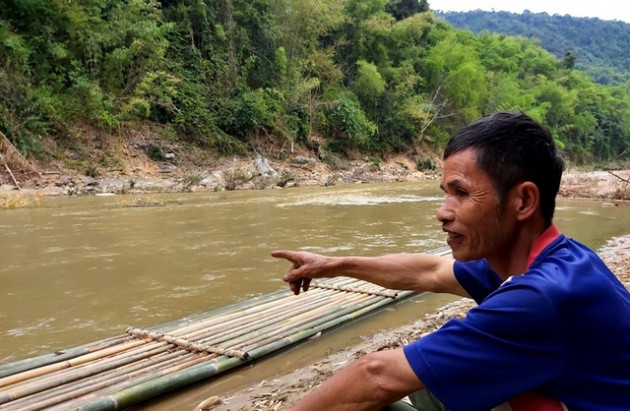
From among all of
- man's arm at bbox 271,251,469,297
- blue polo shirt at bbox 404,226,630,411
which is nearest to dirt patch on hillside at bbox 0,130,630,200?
man's arm at bbox 271,251,469,297

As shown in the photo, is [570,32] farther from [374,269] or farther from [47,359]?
[47,359]

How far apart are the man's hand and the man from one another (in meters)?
0.58

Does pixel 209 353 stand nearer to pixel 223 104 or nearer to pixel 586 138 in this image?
pixel 223 104

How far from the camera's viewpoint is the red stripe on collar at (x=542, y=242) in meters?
0.97

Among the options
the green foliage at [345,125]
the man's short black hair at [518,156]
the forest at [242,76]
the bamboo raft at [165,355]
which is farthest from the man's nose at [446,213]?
the green foliage at [345,125]

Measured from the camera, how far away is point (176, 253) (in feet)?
16.6

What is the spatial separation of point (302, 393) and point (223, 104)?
15.8 m

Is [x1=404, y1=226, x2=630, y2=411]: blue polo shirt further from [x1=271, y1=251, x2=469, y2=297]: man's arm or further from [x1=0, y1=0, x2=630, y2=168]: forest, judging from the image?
[x1=0, y1=0, x2=630, y2=168]: forest

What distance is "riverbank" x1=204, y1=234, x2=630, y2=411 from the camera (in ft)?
6.40

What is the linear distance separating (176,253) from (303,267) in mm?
3712

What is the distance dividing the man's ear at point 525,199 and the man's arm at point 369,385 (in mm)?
356

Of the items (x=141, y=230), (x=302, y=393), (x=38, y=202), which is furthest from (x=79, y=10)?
(x=302, y=393)

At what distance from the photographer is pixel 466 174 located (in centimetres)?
101

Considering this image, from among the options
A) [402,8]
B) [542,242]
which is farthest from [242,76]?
[542,242]
